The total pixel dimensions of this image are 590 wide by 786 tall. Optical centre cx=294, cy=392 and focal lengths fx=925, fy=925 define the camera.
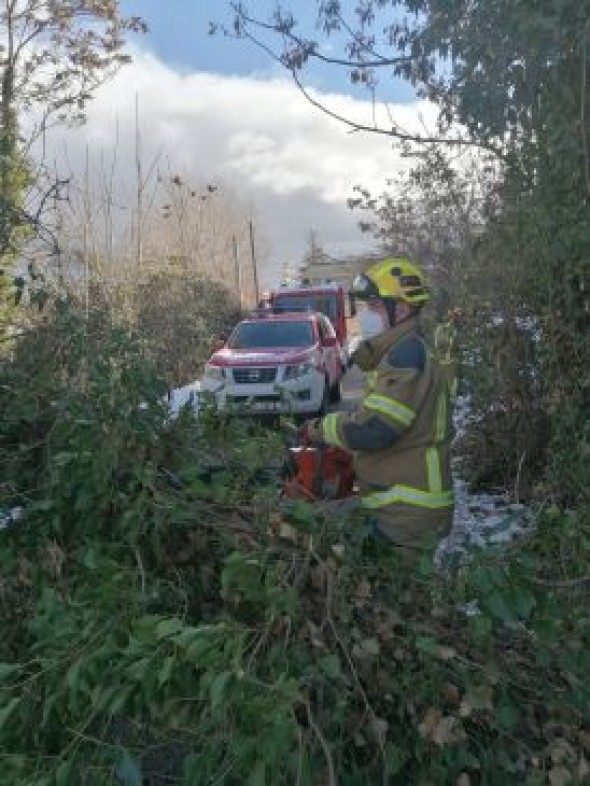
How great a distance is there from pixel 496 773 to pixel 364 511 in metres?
1.15

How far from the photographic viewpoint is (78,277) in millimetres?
13891

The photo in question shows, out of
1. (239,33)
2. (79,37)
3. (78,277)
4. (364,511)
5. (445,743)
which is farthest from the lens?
(79,37)

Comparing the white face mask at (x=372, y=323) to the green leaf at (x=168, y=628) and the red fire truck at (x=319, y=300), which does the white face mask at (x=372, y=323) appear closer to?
the green leaf at (x=168, y=628)

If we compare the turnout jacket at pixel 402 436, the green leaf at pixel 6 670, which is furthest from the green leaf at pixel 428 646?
the green leaf at pixel 6 670

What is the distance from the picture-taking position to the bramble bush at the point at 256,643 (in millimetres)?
2381

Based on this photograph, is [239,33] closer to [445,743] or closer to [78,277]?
[445,743]

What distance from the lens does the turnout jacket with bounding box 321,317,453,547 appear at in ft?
11.3

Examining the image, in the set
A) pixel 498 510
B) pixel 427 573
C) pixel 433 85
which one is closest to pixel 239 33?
pixel 433 85

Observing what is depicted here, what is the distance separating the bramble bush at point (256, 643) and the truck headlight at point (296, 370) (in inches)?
472

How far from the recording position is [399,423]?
3.41 metres

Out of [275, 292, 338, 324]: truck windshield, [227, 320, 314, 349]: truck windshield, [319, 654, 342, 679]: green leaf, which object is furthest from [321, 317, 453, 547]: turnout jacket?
[275, 292, 338, 324]: truck windshield

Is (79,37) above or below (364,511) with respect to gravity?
above

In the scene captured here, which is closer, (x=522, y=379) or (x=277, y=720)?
(x=277, y=720)

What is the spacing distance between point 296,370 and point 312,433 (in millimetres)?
11686
